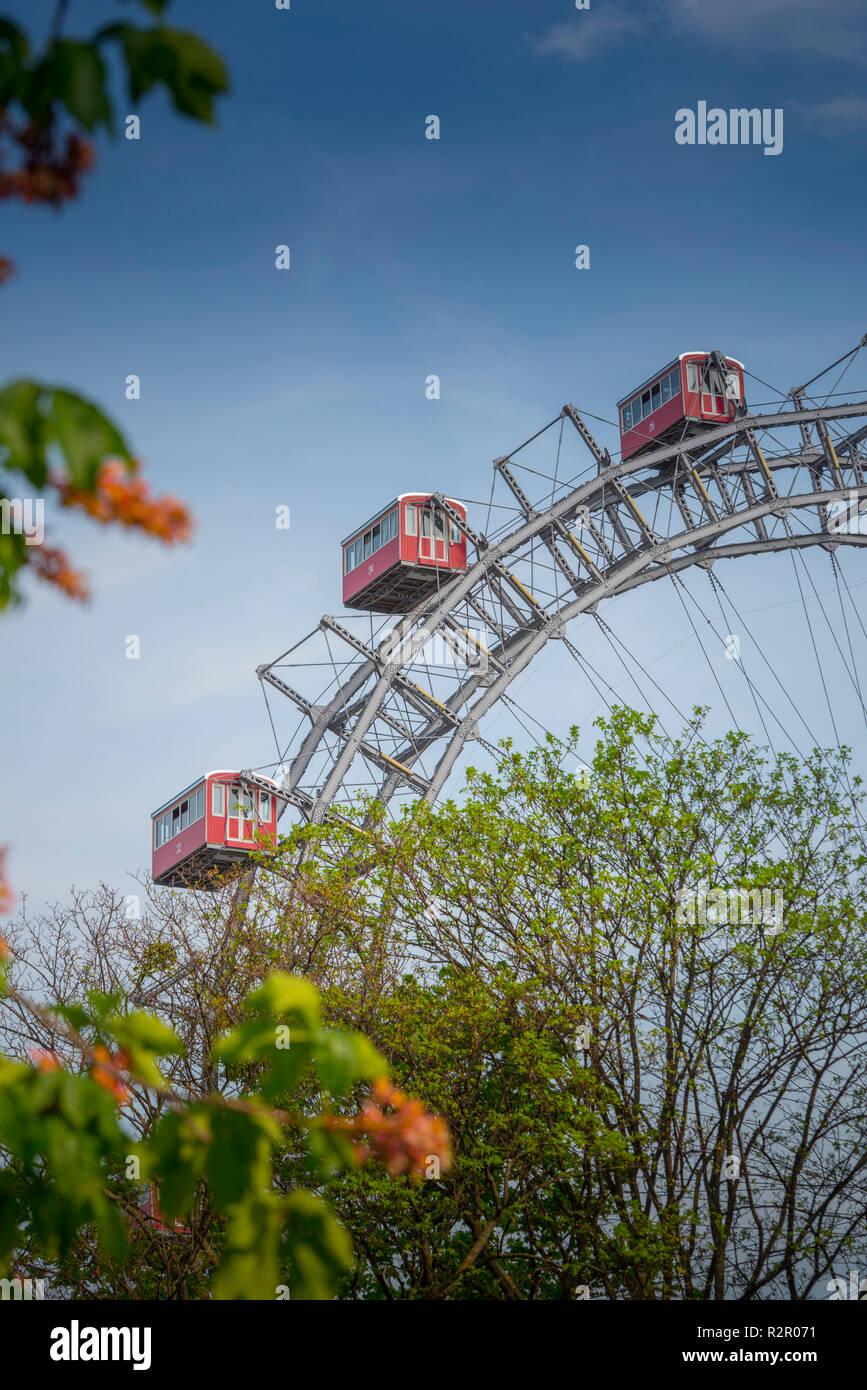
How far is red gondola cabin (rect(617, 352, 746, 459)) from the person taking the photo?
3528cm

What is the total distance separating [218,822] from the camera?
36.4 m

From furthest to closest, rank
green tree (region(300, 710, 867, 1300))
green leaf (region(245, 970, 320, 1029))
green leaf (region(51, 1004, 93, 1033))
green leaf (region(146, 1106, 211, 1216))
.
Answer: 1. green tree (region(300, 710, 867, 1300))
2. green leaf (region(51, 1004, 93, 1033))
3. green leaf (region(146, 1106, 211, 1216))
4. green leaf (region(245, 970, 320, 1029))

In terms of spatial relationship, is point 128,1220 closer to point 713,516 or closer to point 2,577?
point 2,577

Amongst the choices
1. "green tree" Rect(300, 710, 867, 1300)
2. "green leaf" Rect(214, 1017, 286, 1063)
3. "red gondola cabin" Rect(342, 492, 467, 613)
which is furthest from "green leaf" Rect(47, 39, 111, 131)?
"red gondola cabin" Rect(342, 492, 467, 613)

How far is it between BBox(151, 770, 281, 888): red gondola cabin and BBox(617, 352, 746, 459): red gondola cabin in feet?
42.9

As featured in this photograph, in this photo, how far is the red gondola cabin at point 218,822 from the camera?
35.9m

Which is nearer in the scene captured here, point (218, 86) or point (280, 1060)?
point (218, 86)

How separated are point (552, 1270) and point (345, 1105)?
432 centimetres

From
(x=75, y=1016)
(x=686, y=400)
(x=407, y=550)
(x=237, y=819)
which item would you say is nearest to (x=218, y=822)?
(x=237, y=819)

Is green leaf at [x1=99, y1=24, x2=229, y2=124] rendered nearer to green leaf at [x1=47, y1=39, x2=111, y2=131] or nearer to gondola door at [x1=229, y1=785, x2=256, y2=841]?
green leaf at [x1=47, y1=39, x2=111, y2=131]

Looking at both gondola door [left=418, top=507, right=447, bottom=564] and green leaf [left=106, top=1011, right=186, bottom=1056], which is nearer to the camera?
green leaf [left=106, top=1011, right=186, bottom=1056]

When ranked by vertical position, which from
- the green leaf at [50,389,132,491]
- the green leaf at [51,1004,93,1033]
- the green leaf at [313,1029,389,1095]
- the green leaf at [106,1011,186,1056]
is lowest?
the green leaf at [313,1029,389,1095]

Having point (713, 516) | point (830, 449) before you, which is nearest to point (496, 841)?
point (713, 516)
